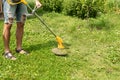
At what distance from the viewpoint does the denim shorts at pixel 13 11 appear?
5805mm

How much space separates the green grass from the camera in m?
5.67

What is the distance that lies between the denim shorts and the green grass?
0.87 meters

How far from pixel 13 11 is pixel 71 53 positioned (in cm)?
170

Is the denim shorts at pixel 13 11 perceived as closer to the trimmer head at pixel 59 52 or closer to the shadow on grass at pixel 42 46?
the shadow on grass at pixel 42 46

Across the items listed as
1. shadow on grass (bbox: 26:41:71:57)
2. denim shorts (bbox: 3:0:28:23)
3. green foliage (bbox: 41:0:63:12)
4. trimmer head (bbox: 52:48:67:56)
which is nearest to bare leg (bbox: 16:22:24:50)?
denim shorts (bbox: 3:0:28:23)

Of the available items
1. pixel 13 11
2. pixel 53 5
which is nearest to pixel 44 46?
pixel 13 11

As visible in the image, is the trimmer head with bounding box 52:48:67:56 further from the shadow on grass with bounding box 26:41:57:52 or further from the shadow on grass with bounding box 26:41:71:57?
the shadow on grass with bounding box 26:41:57:52

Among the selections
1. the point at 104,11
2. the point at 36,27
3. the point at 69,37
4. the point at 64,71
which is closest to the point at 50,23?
the point at 36,27

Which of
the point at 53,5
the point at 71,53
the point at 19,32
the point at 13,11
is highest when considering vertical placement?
the point at 13,11

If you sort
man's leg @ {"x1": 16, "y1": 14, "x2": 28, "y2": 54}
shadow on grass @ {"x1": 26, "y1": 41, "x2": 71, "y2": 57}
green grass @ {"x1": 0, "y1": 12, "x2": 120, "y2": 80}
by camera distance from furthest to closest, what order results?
shadow on grass @ {"x1": 26, "y1": 41, "x2": 71, "y2": 57}, man's leg @ {"x1": 16, "y1": 14, "x2": 28, "y2": 54}, green grass @ {"x1": 0, "y1": 12, "x2": 120, "y2": 80}

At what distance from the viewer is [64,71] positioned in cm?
577

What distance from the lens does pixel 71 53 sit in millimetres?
6691

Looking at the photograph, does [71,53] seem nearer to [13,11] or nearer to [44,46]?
[44,46]

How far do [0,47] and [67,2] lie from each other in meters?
3.39
